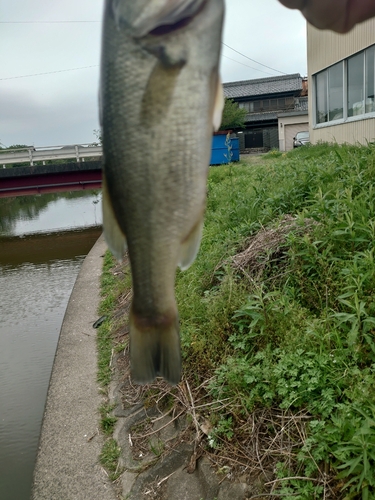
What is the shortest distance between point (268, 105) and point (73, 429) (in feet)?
92.8

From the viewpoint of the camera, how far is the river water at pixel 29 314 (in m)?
5.28

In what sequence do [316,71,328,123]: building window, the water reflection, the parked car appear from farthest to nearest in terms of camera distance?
the parked car → the water reflection → [316,71,328,123]: building window

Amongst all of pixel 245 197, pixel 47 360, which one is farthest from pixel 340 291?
pixel 47 360

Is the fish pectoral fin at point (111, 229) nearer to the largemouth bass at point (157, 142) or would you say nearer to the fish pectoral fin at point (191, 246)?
the largemouth bass at point (157, 142)

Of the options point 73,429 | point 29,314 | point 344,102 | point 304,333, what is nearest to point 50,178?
point 29,314

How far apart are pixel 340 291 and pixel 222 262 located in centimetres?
148

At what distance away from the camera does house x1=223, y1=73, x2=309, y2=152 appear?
27781 millimetres

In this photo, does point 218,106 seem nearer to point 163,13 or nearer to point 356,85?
point 163,13

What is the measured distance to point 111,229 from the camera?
109 cm

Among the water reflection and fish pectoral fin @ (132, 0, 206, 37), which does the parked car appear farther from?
fish pectoral fin @ (132, 0, 206, 37)

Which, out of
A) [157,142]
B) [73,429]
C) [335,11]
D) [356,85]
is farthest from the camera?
[356,85]

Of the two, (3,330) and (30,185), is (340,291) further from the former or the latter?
(30,185)

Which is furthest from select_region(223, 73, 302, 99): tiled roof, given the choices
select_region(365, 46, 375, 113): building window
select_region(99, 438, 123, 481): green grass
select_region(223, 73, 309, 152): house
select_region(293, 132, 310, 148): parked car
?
select_region(99, 438, 123, 481): green grass

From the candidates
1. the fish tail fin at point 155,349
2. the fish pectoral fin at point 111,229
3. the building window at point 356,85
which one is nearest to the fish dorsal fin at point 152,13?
the fish pectoral fin at point 111,229
